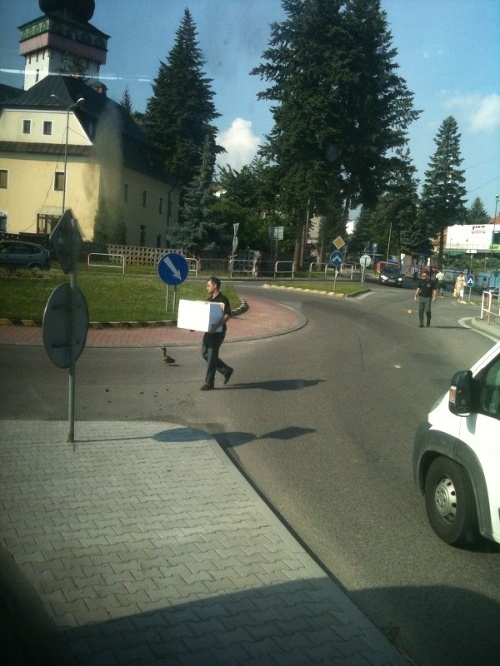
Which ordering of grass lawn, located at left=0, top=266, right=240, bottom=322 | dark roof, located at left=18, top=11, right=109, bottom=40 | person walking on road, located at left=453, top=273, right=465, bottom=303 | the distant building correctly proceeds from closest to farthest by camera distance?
dark roof, located at left=18, top=11, right=109, bottom=40 < grass lawn, located at left=0, top=266, right=240, bottom=322 < the distant building < person walking on road, located at left=453, top=273, right=465, bottom=303

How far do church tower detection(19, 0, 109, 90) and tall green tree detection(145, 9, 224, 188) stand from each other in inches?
206

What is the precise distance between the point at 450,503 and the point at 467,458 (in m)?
0.43

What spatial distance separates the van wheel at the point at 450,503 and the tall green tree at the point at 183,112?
17.0 m

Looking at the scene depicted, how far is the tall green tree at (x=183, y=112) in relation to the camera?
2325 cm

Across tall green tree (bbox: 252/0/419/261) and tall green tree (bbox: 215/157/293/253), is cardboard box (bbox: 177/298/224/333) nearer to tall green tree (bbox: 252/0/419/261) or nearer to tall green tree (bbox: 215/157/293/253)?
tall green tree (bbox: 252/0/419/261)

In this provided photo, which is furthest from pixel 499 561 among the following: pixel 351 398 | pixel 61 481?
pixel 351 398

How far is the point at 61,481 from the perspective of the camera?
5.88 meters

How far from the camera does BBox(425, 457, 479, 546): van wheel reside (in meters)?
4.70

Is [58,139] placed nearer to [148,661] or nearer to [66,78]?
[66,78]

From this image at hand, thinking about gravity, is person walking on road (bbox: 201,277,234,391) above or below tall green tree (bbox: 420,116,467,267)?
below

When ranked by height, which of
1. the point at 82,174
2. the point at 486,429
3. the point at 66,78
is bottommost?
the point at 486,429

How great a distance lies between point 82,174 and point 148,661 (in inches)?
864

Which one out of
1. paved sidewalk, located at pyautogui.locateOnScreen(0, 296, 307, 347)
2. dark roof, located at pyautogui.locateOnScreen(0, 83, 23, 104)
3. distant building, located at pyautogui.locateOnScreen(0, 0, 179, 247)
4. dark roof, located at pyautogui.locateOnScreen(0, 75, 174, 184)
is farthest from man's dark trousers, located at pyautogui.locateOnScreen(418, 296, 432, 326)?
dark roof, located at pyautogui.locateOnScreen(0, 83, 23, 104)

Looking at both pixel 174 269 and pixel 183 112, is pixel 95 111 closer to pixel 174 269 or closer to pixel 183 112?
pixel 183 112
